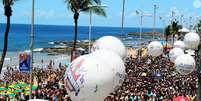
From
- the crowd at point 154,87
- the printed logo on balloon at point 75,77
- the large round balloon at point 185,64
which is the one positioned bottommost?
the crowd at point 154,87

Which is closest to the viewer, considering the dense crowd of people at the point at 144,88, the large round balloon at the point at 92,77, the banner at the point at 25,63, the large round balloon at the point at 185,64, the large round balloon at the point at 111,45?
the large round balloon at the point at 92,77

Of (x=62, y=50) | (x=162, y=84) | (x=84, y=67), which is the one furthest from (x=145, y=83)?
(x=62, y=50)

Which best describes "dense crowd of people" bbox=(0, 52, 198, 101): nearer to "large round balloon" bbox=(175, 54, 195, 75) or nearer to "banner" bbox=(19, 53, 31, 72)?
"large round balloon" bbox=(175, 54, 195, 75)

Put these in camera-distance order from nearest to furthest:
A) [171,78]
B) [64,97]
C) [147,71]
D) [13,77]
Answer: [64,97] < [171,78] < [147,71] < [13,77]

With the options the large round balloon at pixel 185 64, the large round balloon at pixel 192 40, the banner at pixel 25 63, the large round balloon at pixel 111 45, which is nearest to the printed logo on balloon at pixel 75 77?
the large round balloon at pixel 111 45

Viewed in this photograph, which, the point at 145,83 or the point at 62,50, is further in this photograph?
the point at 62,50

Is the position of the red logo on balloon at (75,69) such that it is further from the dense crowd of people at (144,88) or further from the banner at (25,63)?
the dense crowd of people at (144,88)

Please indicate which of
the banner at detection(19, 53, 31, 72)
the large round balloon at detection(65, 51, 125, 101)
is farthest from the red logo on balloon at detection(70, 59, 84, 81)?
the banner at detection(19, 53, 31, 72)

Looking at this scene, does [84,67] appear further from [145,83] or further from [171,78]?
[171,78]

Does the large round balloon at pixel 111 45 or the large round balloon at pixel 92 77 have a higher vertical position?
the large round balloon at pixel 111 45

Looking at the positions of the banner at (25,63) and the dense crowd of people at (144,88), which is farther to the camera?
the dense crowd of people at (144,88)
